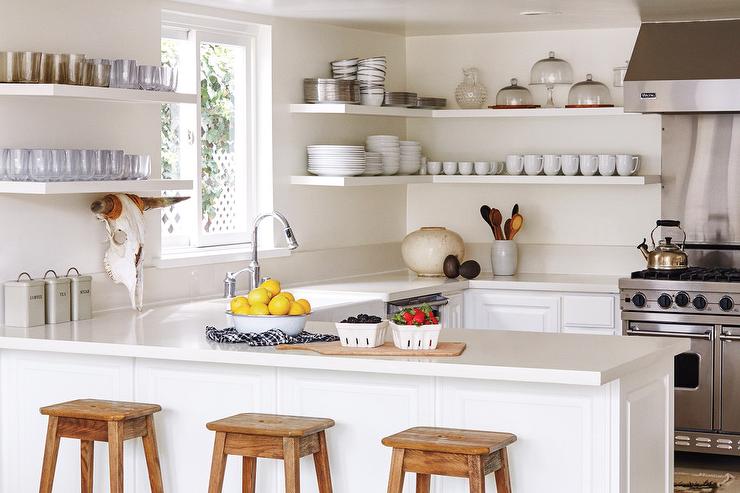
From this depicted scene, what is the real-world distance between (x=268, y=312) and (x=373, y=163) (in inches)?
95.1

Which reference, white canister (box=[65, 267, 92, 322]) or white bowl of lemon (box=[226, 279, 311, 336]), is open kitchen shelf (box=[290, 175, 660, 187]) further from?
white bowl of lemon (box=[226, 279, 311, 336])

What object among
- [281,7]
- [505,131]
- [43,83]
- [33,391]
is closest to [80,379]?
[33,391]

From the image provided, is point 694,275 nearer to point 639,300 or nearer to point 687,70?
point 639,300

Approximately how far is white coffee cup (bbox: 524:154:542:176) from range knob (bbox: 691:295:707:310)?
1.23 meters

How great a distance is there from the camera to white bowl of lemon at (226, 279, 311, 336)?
396cm

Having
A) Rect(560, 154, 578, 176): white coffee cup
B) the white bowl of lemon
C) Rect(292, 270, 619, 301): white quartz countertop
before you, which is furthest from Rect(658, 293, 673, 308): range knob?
the white bowl of lemon

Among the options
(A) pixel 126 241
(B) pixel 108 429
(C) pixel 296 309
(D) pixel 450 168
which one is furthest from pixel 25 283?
(D) pixel 450 168

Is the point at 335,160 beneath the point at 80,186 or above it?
above

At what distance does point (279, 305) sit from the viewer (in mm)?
3980

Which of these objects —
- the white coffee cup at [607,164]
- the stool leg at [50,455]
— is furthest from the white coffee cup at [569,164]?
Answer: the stool leg at [50,455]

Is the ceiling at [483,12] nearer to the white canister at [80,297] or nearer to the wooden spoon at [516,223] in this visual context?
the wooden spoon at [516,223]

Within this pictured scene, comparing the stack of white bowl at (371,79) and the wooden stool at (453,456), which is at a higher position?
the stack of white bowl at (371,79)

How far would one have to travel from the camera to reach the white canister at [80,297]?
14.8 feet

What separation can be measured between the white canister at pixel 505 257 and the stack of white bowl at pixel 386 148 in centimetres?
75
